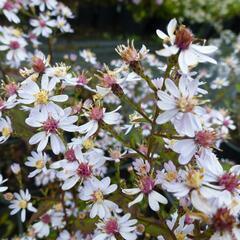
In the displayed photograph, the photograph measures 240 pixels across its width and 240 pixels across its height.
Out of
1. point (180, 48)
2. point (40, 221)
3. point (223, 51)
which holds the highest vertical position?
point (180, 48)

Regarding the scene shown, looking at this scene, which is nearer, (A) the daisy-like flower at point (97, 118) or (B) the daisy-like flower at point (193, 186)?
(B) the daisy-like flower at point (193, 186)

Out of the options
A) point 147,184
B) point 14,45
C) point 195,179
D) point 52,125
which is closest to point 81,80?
point 52,125

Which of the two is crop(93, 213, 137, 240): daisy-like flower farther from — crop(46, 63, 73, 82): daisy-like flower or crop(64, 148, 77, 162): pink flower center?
crop(46, 63, 73, 82): daisy-like flower

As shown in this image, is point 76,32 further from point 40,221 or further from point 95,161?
point 95,161

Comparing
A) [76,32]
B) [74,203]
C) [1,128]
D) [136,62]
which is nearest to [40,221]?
[74,203]

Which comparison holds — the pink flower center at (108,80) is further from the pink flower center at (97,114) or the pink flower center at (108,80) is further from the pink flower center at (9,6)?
the pink flower center at (9,6)

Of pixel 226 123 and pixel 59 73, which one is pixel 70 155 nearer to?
pixel 59 73

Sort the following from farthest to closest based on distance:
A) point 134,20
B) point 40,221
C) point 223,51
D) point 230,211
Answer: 1. point 134,20
2. point 223,51
3. point 40,221
4. point 230,211

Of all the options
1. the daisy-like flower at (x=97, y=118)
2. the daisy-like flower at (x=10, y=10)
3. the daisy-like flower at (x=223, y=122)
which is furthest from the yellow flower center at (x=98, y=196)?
the daisy-like flower at (x=10, y=10)
